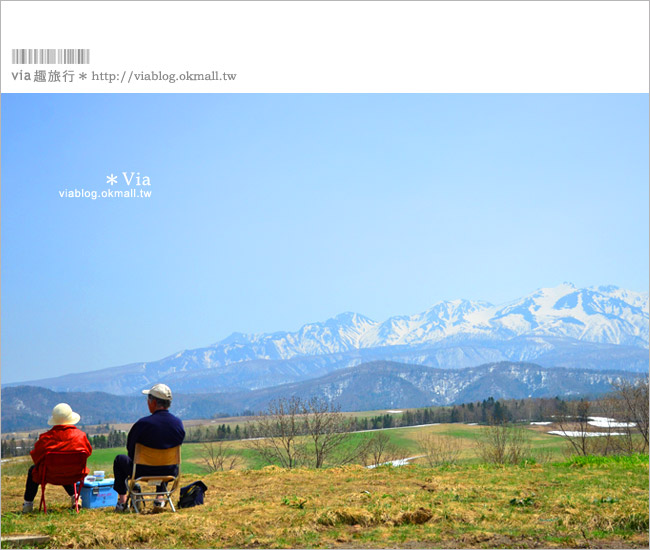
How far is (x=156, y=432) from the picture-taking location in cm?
982

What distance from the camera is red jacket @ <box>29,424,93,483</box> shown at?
10.1 m

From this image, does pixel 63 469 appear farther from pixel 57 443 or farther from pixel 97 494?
pixel 97 494

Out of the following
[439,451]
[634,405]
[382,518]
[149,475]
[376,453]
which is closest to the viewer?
[382,518]

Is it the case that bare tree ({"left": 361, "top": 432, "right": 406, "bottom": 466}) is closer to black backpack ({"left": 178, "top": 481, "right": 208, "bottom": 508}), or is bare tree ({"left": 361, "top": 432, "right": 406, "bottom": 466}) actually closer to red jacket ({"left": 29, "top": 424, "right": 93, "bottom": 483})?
black backpack ({"left": 178, "top": 481, "right": 208, "bottom": 508})

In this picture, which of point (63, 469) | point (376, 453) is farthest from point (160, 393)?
point (376, 453)

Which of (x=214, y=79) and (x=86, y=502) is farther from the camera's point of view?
(x=214, y=79)

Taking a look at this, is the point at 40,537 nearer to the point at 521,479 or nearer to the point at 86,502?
the point at 86,502

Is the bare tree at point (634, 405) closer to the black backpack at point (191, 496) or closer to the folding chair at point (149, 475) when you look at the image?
the black backpack at point (191, 496)

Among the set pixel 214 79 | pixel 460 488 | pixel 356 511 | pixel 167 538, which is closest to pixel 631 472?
pixel 460 488

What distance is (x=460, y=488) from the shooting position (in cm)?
1145

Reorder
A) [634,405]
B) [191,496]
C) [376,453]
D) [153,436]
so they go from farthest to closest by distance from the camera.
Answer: [376,453]
[634,405]
[191,496]
[153,436]

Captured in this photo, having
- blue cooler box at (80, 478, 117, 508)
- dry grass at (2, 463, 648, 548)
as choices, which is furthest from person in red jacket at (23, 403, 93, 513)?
dry grass at (2, 463, 648, 548)

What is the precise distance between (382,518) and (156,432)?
338 centimetres

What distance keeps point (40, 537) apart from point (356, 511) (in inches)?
150
